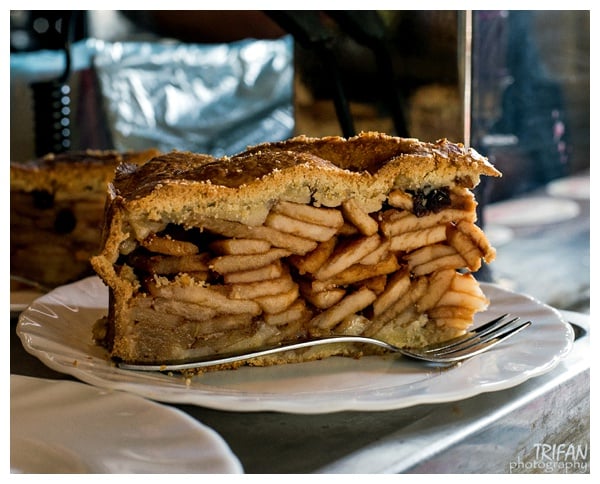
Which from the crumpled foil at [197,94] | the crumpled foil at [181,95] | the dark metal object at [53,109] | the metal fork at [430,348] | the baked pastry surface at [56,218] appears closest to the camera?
the metal fork at [430,348]

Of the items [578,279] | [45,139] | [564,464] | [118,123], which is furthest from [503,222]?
[118,123]

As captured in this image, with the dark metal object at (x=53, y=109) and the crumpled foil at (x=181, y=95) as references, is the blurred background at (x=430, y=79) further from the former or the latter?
the crumpled foil at (x=181, y=95)

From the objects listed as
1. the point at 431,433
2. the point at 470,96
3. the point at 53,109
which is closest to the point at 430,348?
the point at 431,433

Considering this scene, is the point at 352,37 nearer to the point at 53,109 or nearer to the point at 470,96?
the point at 470,96

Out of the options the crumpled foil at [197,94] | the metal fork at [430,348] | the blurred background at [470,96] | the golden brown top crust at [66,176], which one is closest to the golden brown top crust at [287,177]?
the metal fork at [430,348]
